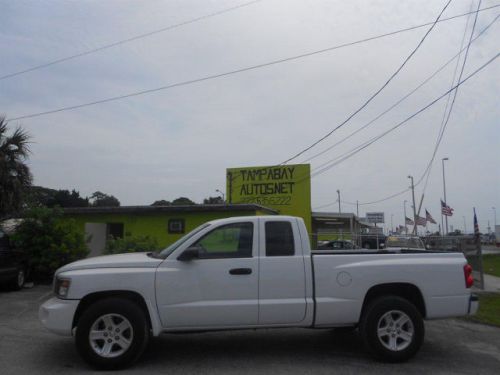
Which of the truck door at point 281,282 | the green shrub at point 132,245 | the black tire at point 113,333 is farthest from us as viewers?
the green shrub at point 132,245

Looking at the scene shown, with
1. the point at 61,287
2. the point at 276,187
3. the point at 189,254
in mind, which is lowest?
the point at 61,287

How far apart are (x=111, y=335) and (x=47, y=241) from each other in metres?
9.17

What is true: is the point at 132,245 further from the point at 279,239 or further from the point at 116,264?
the point at 279,239

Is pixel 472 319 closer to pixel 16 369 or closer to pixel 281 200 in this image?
pixel 16 369

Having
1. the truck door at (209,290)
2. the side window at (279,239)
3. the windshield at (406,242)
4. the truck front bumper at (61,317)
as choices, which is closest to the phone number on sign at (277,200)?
the windshield at (406,242)

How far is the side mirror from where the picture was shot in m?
6.26

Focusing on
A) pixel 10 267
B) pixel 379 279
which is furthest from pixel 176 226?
pixel 379 279

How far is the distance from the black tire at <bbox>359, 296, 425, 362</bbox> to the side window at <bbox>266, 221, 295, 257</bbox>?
4.28 ft

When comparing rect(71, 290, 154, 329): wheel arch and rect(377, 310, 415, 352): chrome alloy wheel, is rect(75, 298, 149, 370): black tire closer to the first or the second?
rect(71, 290, 154, 329): wheel arch

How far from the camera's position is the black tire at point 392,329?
6402mm

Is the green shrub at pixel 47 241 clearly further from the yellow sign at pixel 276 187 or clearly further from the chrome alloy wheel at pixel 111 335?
the yellow sign at pixel 276 187

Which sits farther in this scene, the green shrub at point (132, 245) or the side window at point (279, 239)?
the green shrub at point (132, 245)

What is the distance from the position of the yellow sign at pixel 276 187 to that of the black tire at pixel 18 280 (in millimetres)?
17629

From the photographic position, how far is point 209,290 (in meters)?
6.25
